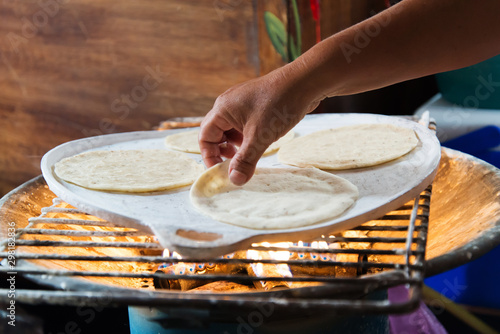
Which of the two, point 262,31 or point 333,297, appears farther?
point 262,31

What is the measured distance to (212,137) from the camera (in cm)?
189

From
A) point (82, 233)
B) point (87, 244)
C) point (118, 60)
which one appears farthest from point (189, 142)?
point (118, 60)

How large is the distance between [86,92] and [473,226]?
9.68 feet

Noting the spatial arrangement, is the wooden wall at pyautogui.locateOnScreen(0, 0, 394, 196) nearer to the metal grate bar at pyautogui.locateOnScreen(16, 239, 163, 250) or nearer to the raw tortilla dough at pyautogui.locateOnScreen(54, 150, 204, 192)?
the raw tortilla dough at pyautogui.locateOnScreen(54, 150, 204, 192)

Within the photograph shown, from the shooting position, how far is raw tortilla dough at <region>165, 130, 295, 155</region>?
7.15ft

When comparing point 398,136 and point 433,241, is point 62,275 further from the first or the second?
point 398,136

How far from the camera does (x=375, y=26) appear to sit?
1.45 meters

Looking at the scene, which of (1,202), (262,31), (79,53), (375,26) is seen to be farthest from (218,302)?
(79,53)

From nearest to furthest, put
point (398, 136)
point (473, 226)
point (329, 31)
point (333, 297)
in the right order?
1. point (333, 297)
2. point (473, 226)
3. point (398, 136)
4. point (329, 31)

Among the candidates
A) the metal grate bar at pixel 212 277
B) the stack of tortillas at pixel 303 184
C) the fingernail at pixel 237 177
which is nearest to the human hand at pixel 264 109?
the fingernail at pixel 237 177

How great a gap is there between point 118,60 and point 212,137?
191cm

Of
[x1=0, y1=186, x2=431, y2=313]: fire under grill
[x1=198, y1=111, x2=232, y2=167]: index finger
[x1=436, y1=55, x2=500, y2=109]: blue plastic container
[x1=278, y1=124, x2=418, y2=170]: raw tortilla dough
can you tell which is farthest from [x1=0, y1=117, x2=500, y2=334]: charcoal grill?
[x1=436, y1=55, x2=500, y2=109]: blue plastic container

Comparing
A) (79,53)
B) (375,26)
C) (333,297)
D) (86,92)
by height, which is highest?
(375,26)

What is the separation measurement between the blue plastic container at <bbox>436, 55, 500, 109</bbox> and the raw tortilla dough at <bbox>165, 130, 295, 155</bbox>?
4.65 feet
